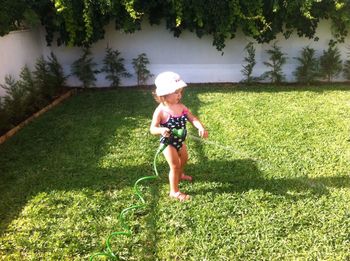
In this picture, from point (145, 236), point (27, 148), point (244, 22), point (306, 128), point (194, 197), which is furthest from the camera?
point (244, 22)

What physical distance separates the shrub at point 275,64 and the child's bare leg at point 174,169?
200 inches

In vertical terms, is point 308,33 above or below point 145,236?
above

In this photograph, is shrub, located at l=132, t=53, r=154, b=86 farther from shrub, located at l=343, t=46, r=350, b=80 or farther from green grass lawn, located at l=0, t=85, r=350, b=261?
shrub, located at l=343, t=46, r=350, b=80

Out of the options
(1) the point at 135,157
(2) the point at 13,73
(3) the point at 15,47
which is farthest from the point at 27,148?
(3) the point at 15,47

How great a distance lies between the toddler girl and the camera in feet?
10.5

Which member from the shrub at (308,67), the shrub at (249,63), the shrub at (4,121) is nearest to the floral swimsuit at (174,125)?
the shrub at (4,121)

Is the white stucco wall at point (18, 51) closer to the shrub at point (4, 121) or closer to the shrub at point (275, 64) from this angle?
the shrub at point (4, 121)

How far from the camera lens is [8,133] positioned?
16.8ft

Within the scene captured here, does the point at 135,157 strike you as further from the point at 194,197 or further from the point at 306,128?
the point at 306,128

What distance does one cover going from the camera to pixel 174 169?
3359mm

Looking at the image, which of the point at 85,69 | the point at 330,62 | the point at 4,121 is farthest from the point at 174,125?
the point at 330,62

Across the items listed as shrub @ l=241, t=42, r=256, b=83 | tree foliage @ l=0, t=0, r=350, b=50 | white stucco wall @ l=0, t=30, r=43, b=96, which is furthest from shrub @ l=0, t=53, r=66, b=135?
shrub @ l=241, t=42, r=256, b=83

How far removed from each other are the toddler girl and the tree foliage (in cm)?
378

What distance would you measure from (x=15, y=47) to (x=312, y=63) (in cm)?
584
